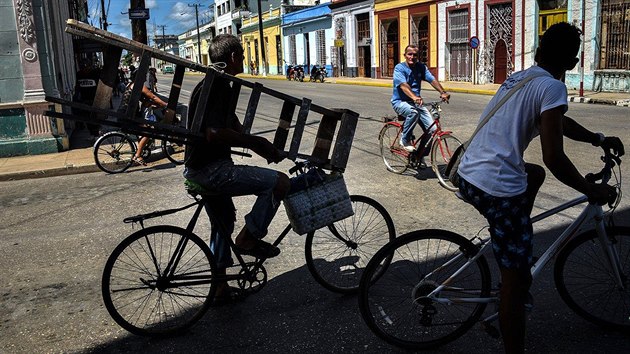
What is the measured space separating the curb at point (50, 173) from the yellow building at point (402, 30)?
24806 millimetres

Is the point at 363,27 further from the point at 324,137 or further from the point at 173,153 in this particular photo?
the point at 324,137

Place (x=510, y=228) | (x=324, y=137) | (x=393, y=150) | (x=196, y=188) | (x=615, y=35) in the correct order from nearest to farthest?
(x=510, y=228) → (x=196, y=188) → (x=324, y=137) → (x=393, y=150) → (x=615, y=35)

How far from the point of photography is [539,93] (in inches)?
107

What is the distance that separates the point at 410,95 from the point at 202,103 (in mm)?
4686

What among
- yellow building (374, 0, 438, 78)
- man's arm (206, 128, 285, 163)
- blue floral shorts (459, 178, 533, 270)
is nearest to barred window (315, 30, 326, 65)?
yellow building (374, 0, 438, 78)

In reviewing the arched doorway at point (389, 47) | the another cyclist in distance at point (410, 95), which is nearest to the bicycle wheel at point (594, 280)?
the another cyclist in distance at point (410, 95)

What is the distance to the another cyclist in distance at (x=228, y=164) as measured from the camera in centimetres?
355

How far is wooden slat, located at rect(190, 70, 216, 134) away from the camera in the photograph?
11.3 ft

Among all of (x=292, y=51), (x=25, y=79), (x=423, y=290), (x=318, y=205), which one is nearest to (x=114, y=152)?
(x=25, y=79)

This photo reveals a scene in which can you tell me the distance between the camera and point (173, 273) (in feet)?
12.4

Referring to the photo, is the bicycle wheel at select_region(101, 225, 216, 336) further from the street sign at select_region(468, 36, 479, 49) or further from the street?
the street sign at select_region(468, 36, 479, 49)

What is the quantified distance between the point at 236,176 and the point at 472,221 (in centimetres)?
304

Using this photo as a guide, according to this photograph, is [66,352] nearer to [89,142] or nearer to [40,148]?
[40,148]

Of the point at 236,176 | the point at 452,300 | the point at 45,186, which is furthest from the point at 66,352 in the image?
the point at 45,186
